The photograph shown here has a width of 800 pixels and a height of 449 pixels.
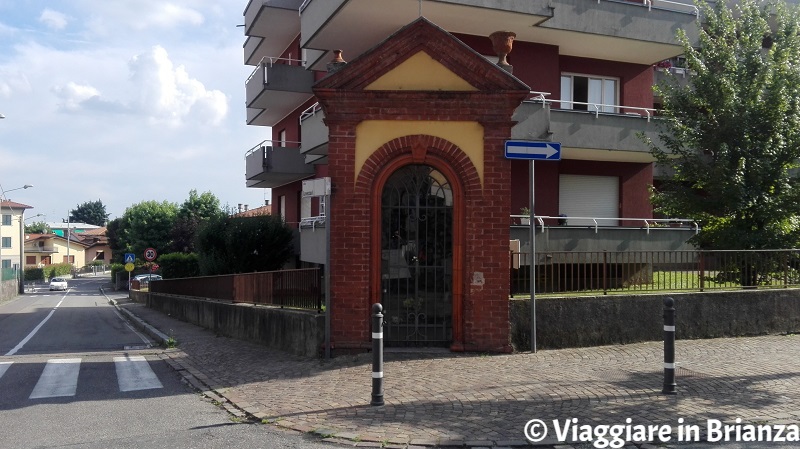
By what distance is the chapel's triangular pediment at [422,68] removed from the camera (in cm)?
1045

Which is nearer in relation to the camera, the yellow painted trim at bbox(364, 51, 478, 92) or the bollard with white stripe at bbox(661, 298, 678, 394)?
the bollard with white stripe at bbox(661, 298, 678, 394)

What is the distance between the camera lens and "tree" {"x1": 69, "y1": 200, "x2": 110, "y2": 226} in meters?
176

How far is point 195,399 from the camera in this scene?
864 centimetres

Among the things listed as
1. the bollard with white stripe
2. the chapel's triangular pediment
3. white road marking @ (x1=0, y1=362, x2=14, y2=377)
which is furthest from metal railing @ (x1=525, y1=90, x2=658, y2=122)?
white road marking @ (x1=0, y1=362, x2=14, y2=377)

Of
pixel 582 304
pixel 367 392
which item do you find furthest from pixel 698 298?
pixel 367 392

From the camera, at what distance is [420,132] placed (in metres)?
10.7

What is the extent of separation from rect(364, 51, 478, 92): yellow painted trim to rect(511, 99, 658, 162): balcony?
254 inches

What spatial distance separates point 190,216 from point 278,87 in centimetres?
4785

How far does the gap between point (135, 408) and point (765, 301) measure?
1071cm

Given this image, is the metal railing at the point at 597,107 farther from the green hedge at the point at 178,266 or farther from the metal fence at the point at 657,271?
the green hedge at the point at 178,266

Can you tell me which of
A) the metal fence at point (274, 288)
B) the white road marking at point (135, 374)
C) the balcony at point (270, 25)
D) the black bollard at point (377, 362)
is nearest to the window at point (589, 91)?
the balcony at point (270, 25)

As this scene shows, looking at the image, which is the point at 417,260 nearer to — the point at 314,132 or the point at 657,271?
the point at 657,271

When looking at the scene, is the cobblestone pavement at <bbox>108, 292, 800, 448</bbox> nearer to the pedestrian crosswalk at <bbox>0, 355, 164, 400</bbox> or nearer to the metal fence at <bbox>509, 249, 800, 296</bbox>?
the pedestrian crosswalk at <bbox>0, 355, 164, 400</bbox>

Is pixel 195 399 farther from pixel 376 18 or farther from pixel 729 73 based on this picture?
pixel 729 73
